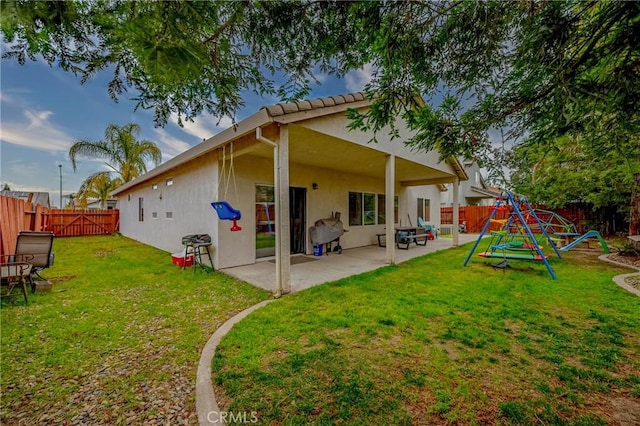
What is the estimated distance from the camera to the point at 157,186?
34.8 feet

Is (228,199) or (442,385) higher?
(228,199)

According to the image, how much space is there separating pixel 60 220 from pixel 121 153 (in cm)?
516

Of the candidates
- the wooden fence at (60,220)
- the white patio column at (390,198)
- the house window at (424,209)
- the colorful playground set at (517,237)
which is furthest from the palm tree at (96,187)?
the colorful playground set at (517,237)

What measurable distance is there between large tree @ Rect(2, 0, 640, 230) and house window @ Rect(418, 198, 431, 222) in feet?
36.7

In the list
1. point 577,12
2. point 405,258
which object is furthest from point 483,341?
point 405,258

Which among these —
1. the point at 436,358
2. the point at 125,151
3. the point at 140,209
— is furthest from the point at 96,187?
the point at 436,358

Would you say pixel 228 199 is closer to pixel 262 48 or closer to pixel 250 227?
pixel 250 227

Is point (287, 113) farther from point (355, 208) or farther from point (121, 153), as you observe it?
point (121, 153)

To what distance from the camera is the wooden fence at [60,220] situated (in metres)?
6.64

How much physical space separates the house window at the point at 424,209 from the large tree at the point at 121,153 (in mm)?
16070

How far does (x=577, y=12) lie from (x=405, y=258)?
674 cm

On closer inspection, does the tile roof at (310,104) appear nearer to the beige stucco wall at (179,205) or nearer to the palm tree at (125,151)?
the beige stucco wall at (179,205)

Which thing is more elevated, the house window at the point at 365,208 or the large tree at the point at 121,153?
the large tree at the point at 121,153

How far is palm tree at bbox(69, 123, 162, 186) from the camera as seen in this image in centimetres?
1505
